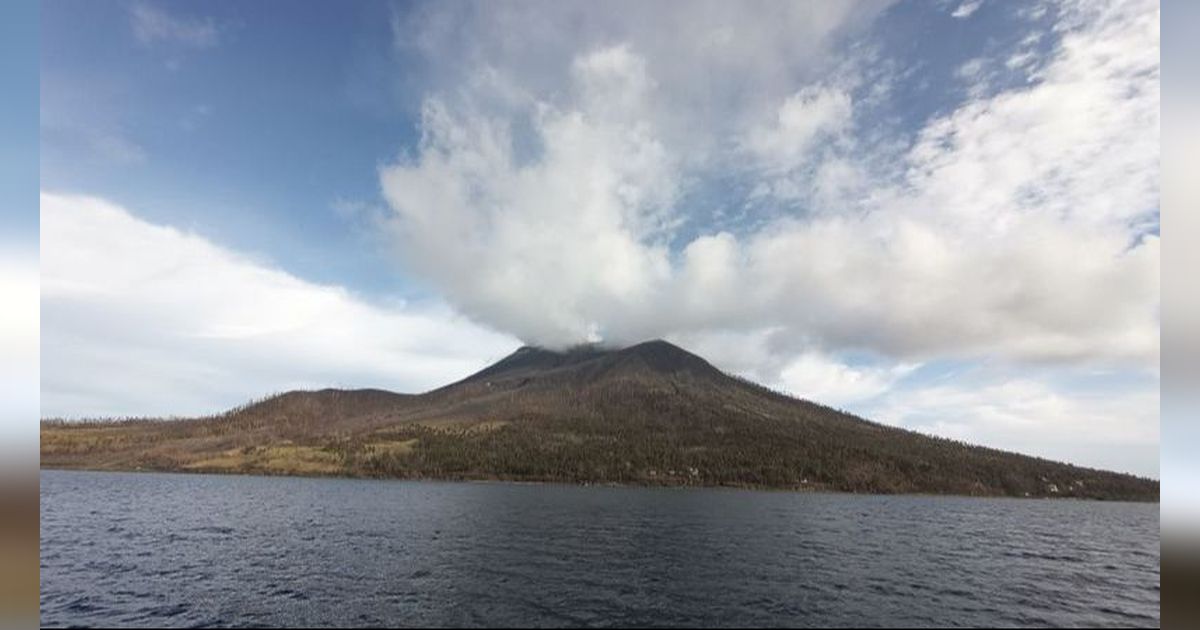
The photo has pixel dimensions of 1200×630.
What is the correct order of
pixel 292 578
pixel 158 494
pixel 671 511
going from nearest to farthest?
1. pixel 292 578
2. pixel 671 511
3. pixel 158 494

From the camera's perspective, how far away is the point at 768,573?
70.9 meters

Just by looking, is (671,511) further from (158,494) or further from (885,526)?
(158,494)

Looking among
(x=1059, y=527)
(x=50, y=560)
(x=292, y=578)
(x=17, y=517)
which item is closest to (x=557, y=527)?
(x=292, y=578)

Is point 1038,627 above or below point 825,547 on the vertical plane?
above

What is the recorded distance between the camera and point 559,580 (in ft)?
208

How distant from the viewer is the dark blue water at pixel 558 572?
50562 millimetres

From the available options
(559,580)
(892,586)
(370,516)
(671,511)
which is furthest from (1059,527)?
(370,516)

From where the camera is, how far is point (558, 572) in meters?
67.9

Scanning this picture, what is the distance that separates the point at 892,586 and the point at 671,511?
3966 inches

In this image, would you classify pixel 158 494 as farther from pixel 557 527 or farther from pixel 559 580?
pixel 559 580

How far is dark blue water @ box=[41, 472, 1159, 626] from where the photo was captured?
50562mm

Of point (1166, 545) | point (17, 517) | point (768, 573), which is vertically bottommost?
point (768, 573)

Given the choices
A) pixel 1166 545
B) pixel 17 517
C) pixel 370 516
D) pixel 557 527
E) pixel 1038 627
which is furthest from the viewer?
pixel 370 516

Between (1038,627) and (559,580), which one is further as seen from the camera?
(559,580)
